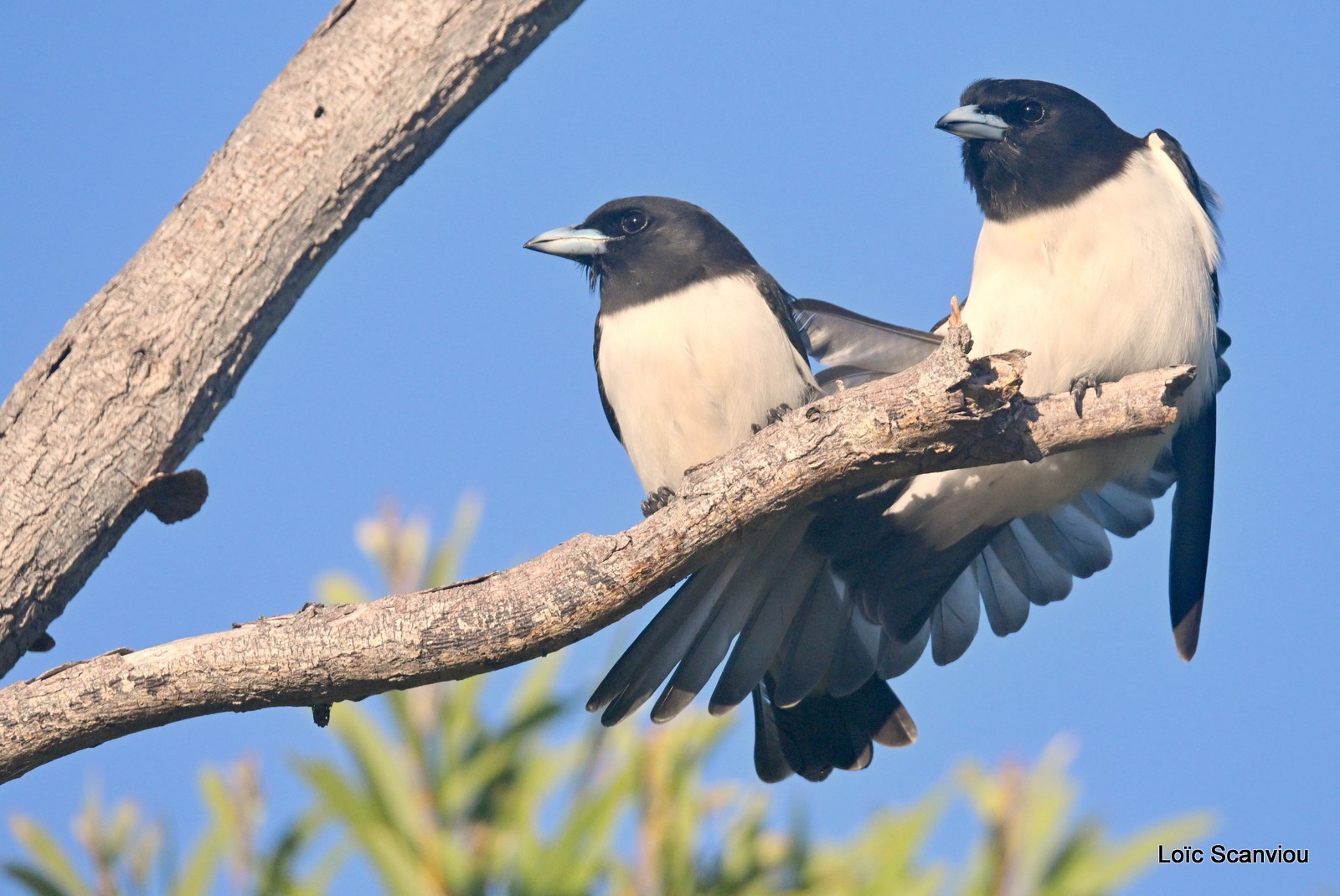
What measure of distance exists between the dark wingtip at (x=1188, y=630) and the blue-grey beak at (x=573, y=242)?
2.67 meters

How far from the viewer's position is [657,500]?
5012 mm

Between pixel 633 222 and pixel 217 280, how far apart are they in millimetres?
1827

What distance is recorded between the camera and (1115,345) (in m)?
4.52

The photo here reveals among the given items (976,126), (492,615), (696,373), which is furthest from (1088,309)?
(492,615)

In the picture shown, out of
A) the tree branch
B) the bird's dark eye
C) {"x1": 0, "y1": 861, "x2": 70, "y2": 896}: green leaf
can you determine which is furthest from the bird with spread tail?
{"x1": 0, "y1": 861, "x2": 70, "y2": 896}: green leaf

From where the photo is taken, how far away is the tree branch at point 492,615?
11.4ft

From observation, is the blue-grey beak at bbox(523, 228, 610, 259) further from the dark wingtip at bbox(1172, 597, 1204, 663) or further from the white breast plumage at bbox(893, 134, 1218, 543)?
the dark wingtip at bbox(1172, 597, 1204, 663)

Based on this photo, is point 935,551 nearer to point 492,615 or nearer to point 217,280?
A: point 492,615

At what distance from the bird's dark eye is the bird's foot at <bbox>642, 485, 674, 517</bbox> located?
109 centimetres

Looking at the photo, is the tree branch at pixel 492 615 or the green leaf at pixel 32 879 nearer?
the tree branch at pixel 492 615

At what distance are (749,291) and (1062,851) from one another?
7.76 feet

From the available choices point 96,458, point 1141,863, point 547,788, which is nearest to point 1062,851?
point 1141,863

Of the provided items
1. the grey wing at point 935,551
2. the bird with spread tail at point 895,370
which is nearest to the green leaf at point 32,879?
the bird with spread tail at point 895,370

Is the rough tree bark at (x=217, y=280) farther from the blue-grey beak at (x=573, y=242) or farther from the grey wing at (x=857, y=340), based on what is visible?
the grey wing at (x=857, y=340)
